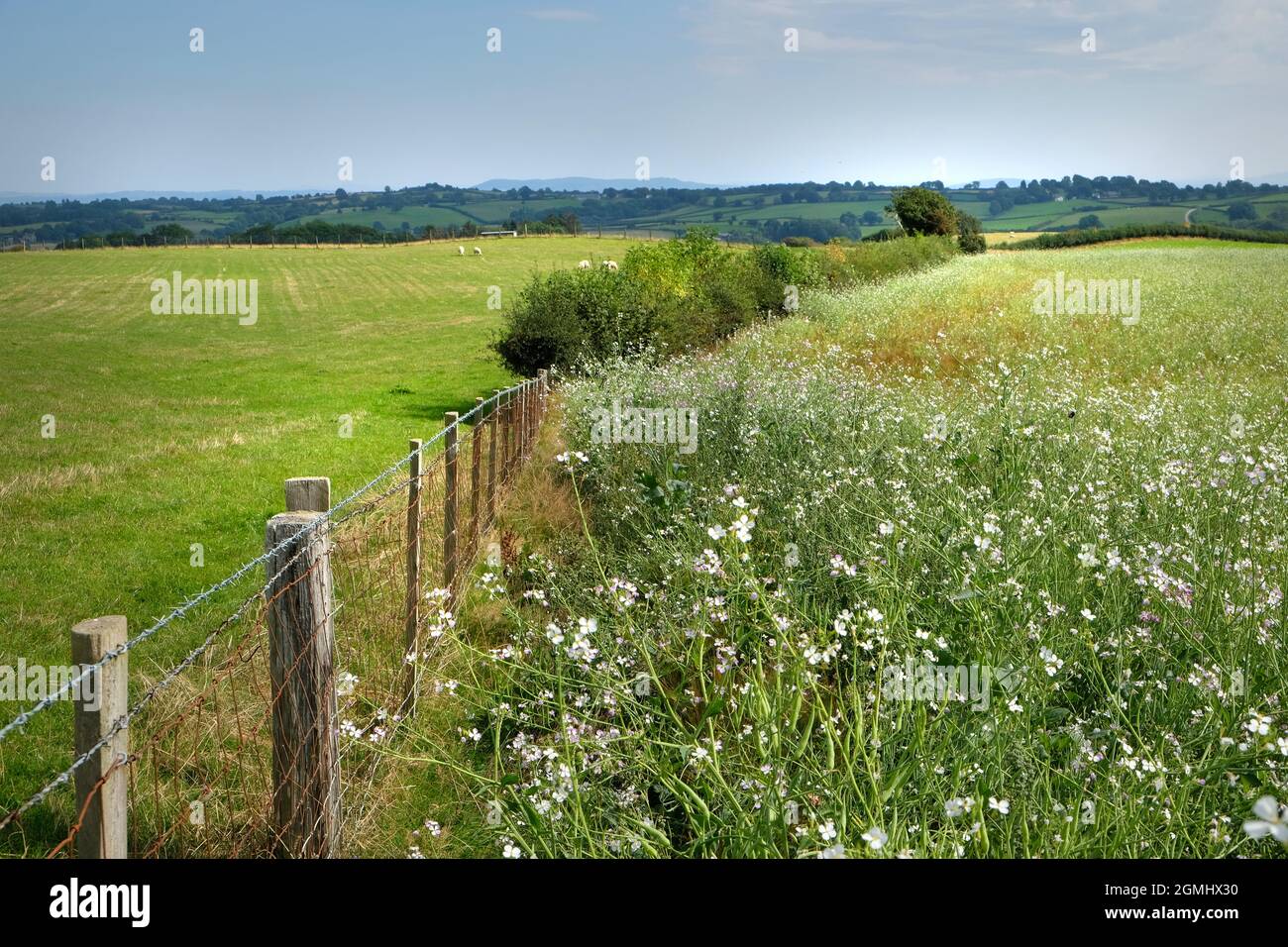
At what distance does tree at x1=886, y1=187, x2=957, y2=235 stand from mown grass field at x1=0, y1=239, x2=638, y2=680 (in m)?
24.7

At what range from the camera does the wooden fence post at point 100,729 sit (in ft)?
7.88

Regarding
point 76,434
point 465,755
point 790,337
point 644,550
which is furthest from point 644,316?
point 465,755

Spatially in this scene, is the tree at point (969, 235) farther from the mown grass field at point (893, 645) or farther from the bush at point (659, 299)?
the mown grass field at point (893, 645)

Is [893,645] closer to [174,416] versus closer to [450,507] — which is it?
[450,507]

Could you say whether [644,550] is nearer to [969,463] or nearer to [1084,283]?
[969,463]

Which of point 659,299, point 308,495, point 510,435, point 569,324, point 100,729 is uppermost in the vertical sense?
point 659,299

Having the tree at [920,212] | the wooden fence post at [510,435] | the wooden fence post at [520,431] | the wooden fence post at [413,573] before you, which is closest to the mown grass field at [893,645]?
the wooden fence post at [413,573]

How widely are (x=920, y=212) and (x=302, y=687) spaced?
59.0 metres

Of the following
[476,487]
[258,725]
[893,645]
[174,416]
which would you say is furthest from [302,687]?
[174,416]

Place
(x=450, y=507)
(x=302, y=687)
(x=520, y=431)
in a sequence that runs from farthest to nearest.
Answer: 1. (x=520, y=431)
2. (x=450, y=507)
3. (x=302, y=687)

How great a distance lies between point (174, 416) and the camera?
17719mm

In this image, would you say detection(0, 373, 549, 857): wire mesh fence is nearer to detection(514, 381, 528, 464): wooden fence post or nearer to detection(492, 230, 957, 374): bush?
detection(514, 381, 528, 464): wooden fence post

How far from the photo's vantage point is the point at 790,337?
18.6 meters
